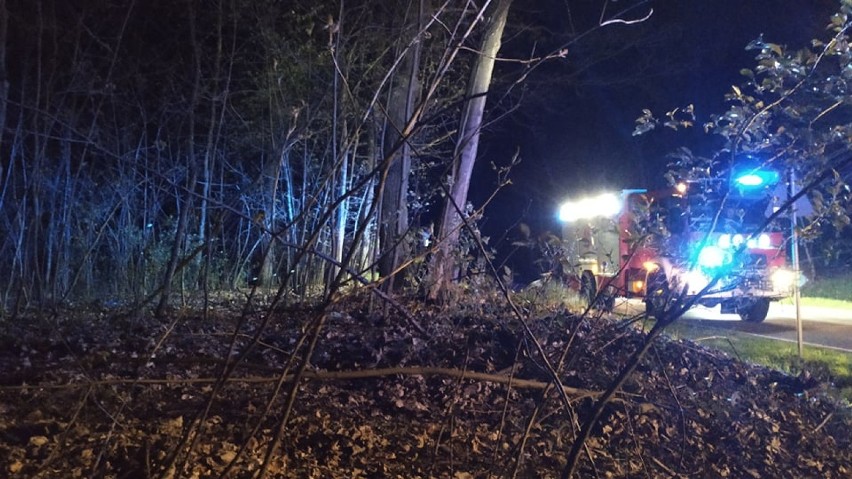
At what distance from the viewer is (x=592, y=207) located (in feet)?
49.9

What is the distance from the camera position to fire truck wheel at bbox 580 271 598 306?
659 cm

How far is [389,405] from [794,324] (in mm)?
10291

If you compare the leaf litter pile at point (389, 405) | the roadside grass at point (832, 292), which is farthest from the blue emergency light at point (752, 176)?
the roadside grass at point (832, 292)

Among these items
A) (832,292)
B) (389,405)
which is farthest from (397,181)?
(832,292)

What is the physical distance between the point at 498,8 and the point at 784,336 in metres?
6.69

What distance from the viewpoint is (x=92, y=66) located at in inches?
347

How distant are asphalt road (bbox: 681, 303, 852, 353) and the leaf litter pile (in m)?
3.97

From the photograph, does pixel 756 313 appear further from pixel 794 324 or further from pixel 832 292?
pixel 832 292

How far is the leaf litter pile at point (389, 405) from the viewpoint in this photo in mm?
3703

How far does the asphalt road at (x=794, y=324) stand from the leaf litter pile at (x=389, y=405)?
3968 millimetres

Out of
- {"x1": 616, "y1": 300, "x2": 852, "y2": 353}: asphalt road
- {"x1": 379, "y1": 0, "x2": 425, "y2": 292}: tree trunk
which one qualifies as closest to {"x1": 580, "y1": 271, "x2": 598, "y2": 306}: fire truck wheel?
{"x1": 616, "y1": 300, "x2": 852, "y2": 353}: asphalt road

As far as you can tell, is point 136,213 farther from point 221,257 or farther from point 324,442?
point 324,442

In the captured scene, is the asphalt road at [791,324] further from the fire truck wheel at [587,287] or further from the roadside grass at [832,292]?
the roadside grass at [832,292]

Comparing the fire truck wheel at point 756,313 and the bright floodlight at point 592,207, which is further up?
the bright floodlight at point 592,207
